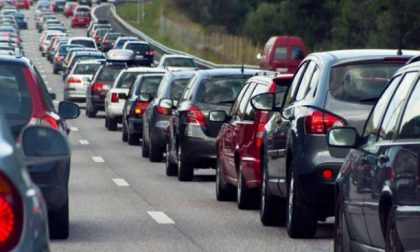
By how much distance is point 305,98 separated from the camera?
13.4 metres

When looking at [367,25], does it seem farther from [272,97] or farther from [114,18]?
[272,97]

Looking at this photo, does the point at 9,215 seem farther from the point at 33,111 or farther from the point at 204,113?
the point at 204,113

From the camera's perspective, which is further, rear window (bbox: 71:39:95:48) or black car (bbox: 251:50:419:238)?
rear window (bbox: 71:39:95:48)

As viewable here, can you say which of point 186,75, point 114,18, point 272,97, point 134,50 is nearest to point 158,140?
point 186,75

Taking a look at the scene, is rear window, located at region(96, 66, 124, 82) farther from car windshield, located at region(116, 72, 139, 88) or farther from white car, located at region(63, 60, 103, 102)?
car windshield, located at region(116, 72, 139, 88)

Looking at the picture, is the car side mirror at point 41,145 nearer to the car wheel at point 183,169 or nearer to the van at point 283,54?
the car wheel at point 183,169

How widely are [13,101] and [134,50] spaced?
5969cm

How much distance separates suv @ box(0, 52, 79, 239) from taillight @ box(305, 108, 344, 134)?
204 cm

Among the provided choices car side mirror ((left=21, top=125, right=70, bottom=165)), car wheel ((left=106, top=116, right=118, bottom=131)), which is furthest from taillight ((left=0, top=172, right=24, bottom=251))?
car wheel ((left=106, top=116, right=118, bottom=131))

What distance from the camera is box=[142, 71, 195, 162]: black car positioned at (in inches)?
1009

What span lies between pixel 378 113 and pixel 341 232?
918mm

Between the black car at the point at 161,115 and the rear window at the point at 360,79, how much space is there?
1204 cm

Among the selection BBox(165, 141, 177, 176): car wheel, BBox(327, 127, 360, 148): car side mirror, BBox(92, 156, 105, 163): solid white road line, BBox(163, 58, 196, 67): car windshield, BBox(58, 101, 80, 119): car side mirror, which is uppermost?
BBox(327, 127, 360, 148): car side mirror

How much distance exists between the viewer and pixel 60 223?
43.2 feet
